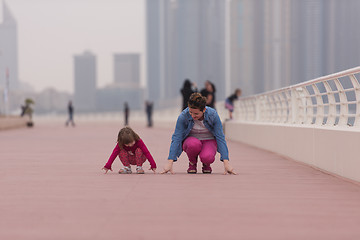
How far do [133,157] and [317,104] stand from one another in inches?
A: 141

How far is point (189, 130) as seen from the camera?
28.2 ft

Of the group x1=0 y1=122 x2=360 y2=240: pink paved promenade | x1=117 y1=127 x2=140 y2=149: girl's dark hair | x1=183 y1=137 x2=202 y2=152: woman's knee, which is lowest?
x1=0 y1=122 x2=360 y2=240: pink paved promenade

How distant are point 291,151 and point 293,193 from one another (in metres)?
5.40

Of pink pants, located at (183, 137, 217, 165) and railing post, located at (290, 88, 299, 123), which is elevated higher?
railing post, located at (290, 88, 299, 123)

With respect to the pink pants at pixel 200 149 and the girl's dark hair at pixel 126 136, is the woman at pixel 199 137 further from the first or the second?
the girl's dark hair at pixel 126 136

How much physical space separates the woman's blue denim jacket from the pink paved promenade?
0.34 m

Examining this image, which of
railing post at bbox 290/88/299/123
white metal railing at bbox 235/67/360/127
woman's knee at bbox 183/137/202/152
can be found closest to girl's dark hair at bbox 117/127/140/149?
woman's knee at bbox 183/137/202/152

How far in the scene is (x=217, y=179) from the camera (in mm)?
8047

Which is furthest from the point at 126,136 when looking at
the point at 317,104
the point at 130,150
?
the point at 317,104

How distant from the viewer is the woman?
845 centimetres

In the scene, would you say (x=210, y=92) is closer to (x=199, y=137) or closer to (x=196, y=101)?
(x=199, y=137)

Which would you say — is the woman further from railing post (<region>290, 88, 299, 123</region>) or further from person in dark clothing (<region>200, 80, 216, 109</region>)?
person in dark clothing (<region>200, 80, 216, 109</region>)

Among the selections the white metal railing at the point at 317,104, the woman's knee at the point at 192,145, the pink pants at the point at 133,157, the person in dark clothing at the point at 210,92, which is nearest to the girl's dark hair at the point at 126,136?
the pink pants at the point at 133,157

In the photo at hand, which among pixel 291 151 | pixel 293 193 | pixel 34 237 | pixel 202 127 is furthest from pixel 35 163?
pixel 34 237
